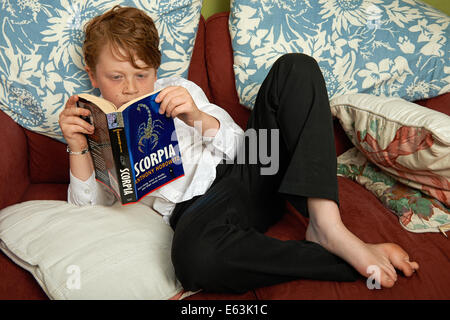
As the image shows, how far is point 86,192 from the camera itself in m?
0.94

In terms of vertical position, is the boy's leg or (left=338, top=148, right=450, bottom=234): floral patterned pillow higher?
the boy's leg

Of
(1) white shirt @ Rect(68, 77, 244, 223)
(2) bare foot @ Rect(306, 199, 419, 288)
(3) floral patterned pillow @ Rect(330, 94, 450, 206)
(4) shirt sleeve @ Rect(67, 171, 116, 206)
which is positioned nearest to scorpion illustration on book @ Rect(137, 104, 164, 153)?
(1) white shirt @ Rect(68, 77, 244, 223)

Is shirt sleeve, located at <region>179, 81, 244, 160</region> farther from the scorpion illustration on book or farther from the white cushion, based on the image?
the white cushion

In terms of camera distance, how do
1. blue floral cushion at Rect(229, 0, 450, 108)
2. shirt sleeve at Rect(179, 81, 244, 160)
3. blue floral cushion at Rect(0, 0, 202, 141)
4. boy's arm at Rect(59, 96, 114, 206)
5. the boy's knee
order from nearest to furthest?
the boy's knee → boy's arm at Rect(59, 96, 114, 206) → shirt sleeve at Rect(179, 81, 244, 160) → blue floral cushion at Rect(0, 0, 202, 141) → blue floral cushion at Rect(229, 0, 450, 108)

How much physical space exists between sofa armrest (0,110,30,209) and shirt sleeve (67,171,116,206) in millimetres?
185

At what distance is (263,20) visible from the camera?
1175mm

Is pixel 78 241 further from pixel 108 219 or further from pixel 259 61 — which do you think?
pixel 259 61

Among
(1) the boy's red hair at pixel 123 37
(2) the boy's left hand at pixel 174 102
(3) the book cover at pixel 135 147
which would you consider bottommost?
(3) the book cover at pixel 135 147

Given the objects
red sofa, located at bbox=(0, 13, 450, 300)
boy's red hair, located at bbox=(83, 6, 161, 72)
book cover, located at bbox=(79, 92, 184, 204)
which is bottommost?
red sofa, located at bbox=(0, 13, 450, 300)

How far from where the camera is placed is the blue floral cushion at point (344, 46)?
1.17 m

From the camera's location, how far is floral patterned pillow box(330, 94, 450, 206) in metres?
0.88

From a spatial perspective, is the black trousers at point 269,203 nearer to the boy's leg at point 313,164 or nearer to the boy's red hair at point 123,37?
the boy's leg at point 313,164

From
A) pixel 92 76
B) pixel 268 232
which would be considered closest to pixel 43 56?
pixel 92 76

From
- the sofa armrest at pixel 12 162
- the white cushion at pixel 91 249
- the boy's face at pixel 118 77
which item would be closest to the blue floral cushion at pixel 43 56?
the sofa armrest at pixel 12 162
